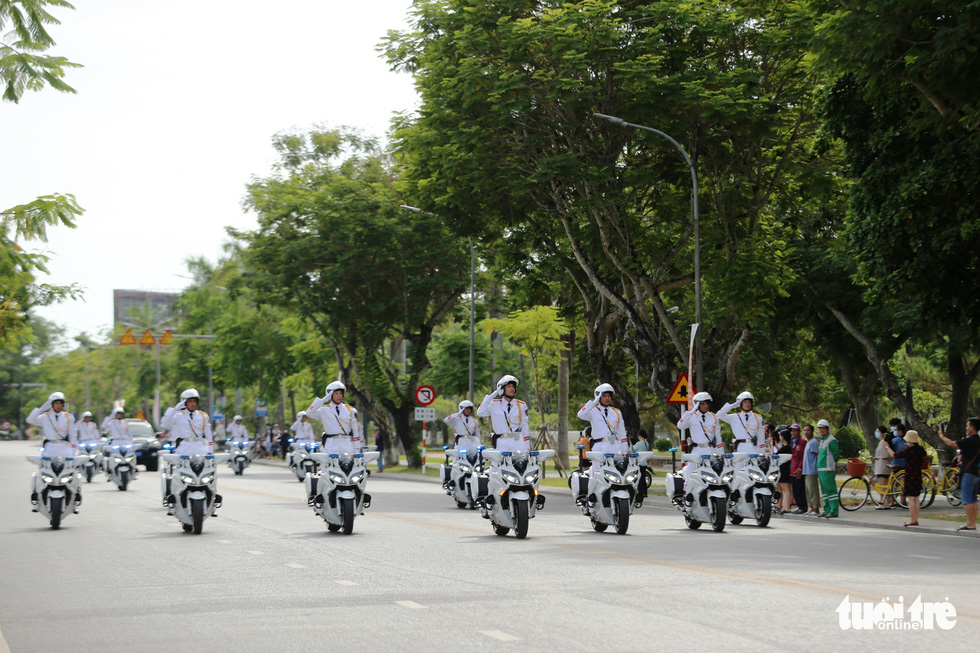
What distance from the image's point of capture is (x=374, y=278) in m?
45.2

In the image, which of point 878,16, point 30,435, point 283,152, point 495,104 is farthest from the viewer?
point 30,435

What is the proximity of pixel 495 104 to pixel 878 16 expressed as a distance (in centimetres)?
1070

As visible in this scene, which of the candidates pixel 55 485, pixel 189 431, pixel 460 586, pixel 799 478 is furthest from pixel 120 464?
pixel 460 586

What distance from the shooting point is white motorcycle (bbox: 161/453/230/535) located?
17.4 m

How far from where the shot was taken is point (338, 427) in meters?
17.1

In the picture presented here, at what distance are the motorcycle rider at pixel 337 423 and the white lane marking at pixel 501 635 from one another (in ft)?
28.5

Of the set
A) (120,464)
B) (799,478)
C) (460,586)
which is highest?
(120,464)

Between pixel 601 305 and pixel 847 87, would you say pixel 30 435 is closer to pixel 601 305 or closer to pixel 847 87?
pixel 601 305

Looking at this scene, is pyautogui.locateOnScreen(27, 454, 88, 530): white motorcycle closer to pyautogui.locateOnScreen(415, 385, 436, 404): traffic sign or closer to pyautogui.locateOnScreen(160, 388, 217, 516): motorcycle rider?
pyautogui.locateOnScreen(160, 388, 217, 516): motorcycle rider

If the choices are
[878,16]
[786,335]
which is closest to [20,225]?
[878,16]

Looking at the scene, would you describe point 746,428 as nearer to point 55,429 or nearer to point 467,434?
point 467,434

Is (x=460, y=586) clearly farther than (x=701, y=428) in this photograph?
No

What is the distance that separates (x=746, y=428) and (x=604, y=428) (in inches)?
129

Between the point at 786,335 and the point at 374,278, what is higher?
the point at 374,278
